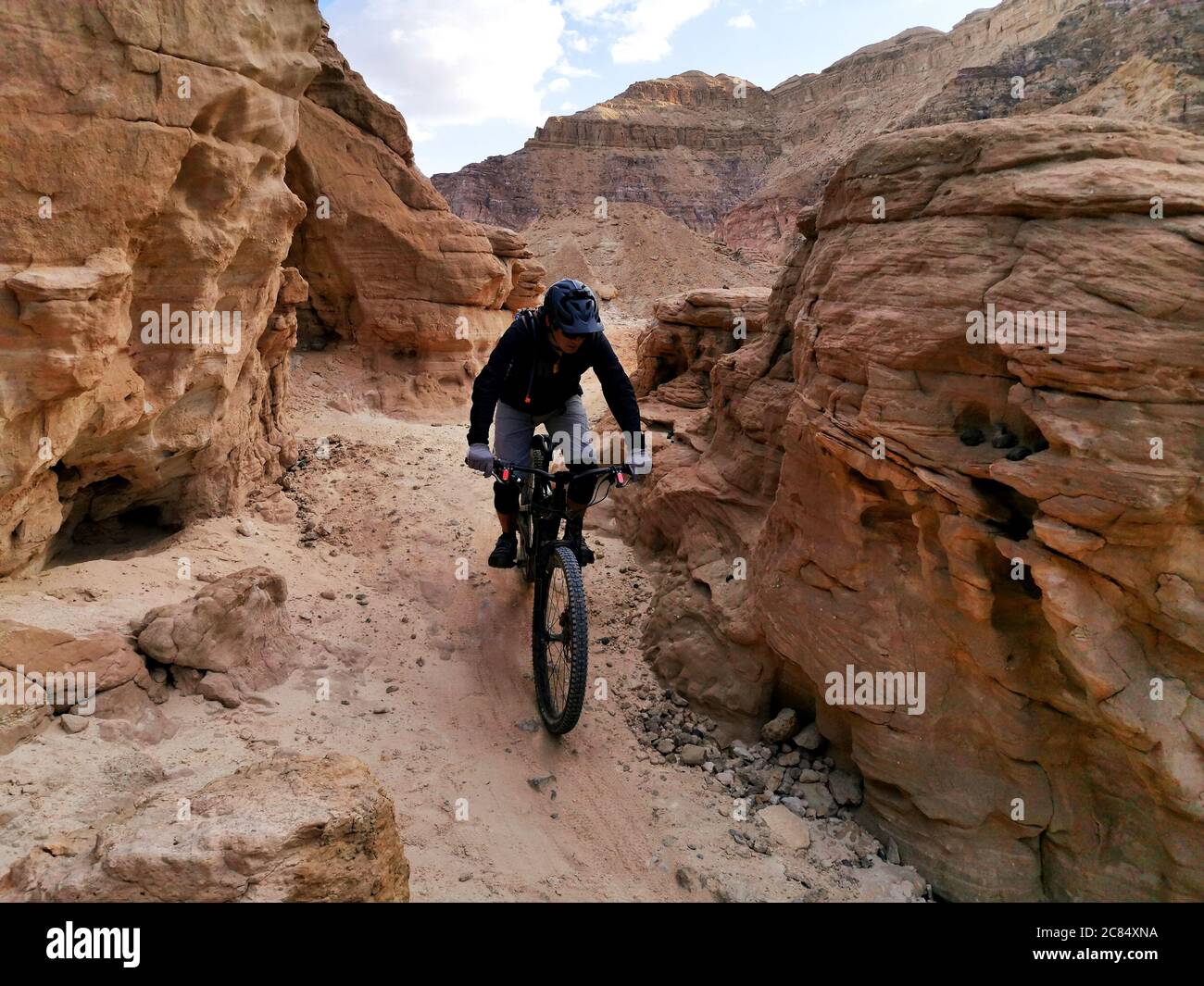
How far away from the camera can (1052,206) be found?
307cm

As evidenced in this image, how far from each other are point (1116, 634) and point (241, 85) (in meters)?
5.36

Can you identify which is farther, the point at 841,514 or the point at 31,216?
the point at 841,514

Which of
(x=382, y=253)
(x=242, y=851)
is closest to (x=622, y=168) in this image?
(x=382, y=253)

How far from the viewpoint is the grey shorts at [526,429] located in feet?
15.5

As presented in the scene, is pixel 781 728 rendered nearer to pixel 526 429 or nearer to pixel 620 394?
pixel 620 394

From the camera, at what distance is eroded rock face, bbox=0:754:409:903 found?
2.08 m

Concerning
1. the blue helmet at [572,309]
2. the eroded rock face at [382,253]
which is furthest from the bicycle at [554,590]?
the eroded rock face at [382,253]

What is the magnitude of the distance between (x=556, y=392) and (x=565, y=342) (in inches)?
21.7

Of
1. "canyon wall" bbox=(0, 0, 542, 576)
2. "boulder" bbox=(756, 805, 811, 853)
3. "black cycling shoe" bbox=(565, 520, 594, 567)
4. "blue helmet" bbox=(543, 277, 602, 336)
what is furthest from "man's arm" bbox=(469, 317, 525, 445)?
"boulder" bbox=(756, 805, 811, 853)

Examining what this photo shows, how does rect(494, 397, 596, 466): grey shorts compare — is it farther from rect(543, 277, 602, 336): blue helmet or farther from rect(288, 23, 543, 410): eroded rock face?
rect(288, 23, 543, 410): eroded rock face

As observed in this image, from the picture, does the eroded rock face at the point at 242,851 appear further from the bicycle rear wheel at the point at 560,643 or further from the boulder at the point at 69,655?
the bicycle rear wheel at the point at 560,643

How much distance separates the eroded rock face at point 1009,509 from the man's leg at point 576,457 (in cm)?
112
